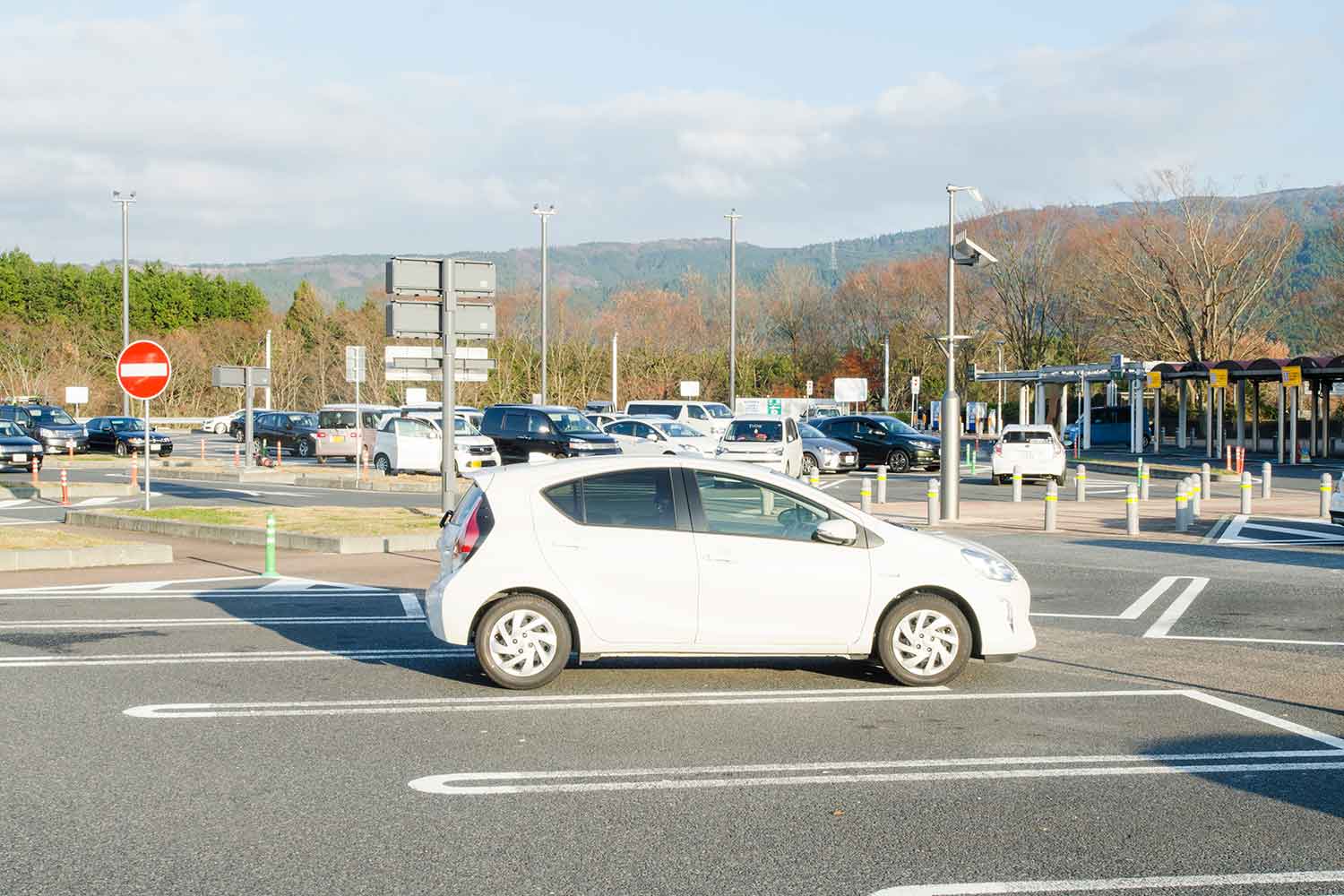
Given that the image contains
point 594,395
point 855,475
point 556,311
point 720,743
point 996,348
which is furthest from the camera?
point 556,311

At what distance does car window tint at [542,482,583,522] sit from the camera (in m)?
8.94

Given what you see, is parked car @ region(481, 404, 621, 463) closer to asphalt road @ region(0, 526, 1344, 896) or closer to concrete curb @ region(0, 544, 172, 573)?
concrete curb @ region(0, 544, 172, 573)

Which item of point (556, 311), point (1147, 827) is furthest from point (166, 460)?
point (556, 311)

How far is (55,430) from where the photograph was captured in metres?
47.4

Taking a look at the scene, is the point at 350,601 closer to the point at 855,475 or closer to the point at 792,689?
the point at 792,689

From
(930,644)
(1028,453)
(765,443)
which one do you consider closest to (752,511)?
(930,644)

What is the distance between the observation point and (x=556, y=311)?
297 feet

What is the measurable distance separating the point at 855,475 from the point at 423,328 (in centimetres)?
2178

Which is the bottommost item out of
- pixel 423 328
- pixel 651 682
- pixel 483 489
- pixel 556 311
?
pixel 651 682

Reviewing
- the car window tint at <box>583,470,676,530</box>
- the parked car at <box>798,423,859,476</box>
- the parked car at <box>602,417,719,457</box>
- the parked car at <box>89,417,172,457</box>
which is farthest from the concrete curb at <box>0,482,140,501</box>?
the car window tint at <box>583,470,676,530</box>

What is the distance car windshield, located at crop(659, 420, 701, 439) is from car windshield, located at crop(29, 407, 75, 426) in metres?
22.4

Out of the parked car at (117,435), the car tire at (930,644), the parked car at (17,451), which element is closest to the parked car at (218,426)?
the parked car at (117,435)

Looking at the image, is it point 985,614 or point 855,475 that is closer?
point 985,614

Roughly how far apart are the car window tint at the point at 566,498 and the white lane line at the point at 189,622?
11.5ft
